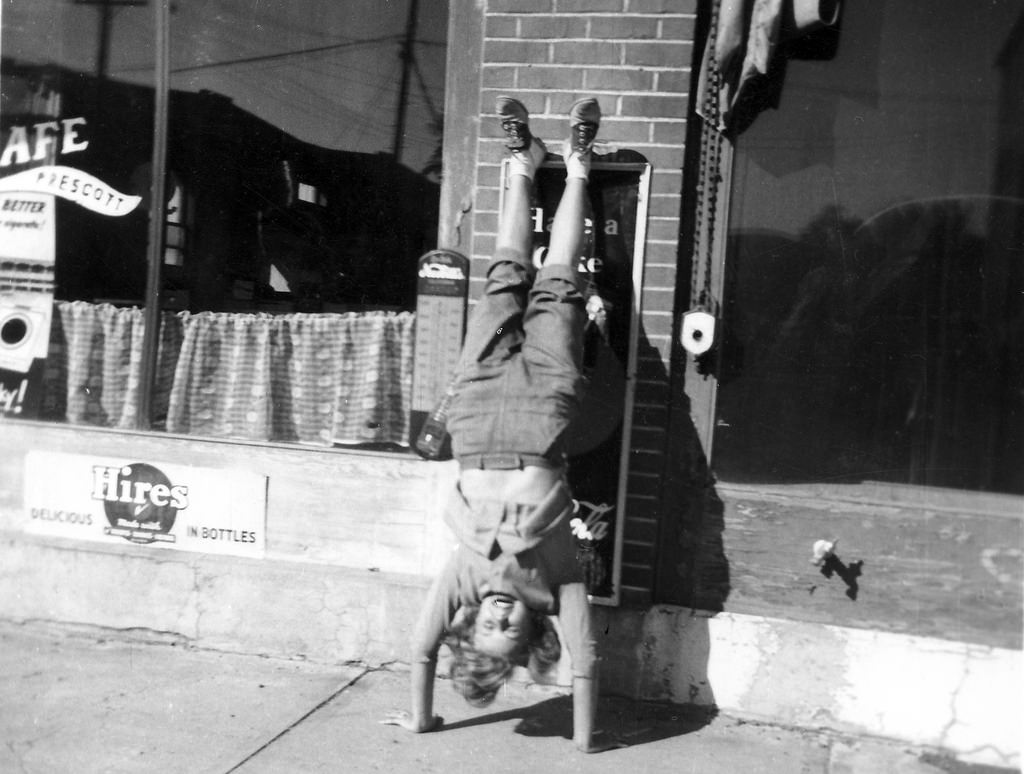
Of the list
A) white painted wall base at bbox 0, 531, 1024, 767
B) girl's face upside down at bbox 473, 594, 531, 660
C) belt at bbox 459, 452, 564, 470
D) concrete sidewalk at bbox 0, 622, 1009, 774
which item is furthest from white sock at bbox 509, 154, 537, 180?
concrete sidewalk at bbox 0, 622, 1009, 774

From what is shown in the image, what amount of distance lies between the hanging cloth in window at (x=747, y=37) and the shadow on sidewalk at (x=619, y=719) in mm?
Result: 2620

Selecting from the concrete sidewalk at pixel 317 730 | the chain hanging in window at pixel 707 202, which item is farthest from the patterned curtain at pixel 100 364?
the chain hanging in window at pixel 707 202

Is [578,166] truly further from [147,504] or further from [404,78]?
[147,504]

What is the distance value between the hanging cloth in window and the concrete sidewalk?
2696mm

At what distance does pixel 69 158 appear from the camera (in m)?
5.37

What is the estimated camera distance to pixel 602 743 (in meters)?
3.92

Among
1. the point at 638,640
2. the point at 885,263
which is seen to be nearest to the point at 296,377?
the point at 638,640

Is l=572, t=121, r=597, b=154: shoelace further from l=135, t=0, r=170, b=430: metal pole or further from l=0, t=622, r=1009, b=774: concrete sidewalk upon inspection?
l=0, t=622, r=1009, b=774: concrete sidewalk

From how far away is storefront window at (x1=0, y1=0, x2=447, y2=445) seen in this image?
192 inches

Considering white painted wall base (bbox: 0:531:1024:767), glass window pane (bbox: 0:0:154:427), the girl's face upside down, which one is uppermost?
glass window pane (bbox: 0:0:154:427)

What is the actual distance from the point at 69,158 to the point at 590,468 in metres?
3.38

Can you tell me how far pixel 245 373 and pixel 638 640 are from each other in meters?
2.42

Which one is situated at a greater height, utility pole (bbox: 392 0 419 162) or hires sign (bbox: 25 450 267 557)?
utility pole (bbox: 392 0 419 162)

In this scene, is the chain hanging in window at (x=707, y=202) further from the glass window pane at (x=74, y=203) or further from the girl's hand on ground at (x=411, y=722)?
the glass window pane at (x=74, y=203)
